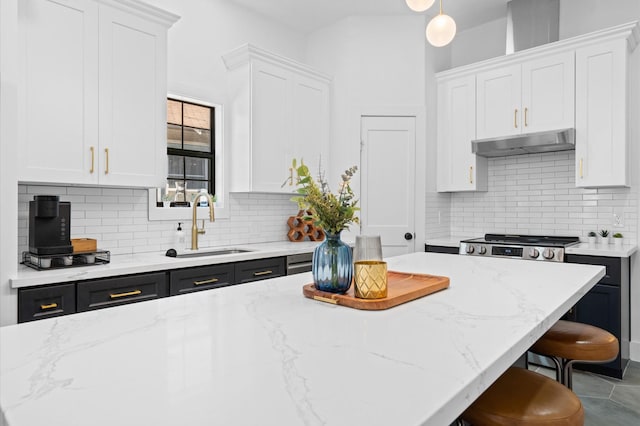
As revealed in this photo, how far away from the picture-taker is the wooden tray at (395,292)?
1.46 m

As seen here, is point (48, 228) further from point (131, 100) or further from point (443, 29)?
point (443, 29)

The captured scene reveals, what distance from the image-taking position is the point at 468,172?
4508mm

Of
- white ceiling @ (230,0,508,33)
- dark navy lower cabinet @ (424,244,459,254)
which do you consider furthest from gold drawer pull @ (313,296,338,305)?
white ceiling @ (230,0,508,33)

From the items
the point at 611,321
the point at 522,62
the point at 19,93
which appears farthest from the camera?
the point at 522,62

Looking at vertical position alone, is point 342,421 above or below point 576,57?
below

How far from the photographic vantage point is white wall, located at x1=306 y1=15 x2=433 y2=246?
4562 mm

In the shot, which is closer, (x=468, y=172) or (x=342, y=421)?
(x=342, y=421)

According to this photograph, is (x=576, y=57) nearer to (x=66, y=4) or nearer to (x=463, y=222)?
(x=463, y=222)

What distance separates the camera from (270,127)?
13.3 ft

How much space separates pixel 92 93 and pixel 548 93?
3756 millimetres

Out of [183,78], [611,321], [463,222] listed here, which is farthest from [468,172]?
[183,78]

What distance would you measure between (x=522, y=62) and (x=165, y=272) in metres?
3.68

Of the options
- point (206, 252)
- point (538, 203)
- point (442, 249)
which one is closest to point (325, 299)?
point (206, 252)

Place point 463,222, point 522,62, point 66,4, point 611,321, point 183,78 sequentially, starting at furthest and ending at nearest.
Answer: point 463,222 < point 522,62 < point 183,78 < point 611,321 < point 66,4
